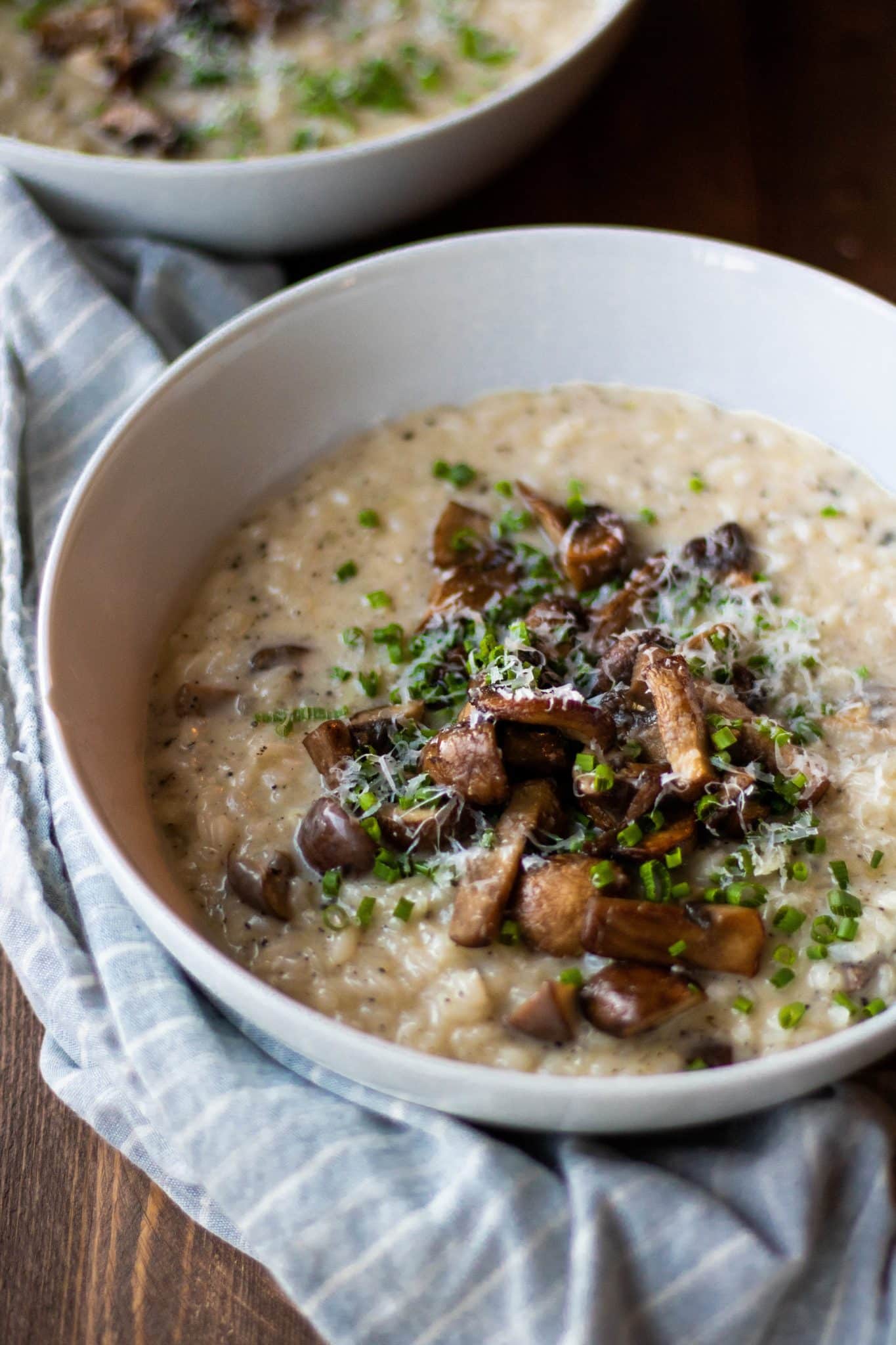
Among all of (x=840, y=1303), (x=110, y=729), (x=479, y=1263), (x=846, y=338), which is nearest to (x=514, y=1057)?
(x=479, y=1263)

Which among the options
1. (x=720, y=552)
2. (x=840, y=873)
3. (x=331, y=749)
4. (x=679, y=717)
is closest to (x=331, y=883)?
(x=331, y=749)

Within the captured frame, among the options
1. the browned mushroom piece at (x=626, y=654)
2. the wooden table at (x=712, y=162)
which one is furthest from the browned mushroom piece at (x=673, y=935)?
the wooden table at (x=712, y=162)

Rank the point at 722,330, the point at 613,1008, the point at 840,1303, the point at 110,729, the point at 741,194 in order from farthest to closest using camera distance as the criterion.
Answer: the point at 741,194, the point at 722,330, the point at 110,729, the point at 613,1008, the point at 840,1303

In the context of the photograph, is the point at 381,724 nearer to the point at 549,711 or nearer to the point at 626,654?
the point at 549,711

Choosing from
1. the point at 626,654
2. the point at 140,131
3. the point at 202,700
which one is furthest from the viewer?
the point at 140,131

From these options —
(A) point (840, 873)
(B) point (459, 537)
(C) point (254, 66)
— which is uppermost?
(C) point (254, 66)

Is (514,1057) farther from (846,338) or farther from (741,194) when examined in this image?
(741,194)

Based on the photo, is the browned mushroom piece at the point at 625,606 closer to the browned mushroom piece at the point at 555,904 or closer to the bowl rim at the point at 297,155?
the browned mushroom piece at the point at 555,904
